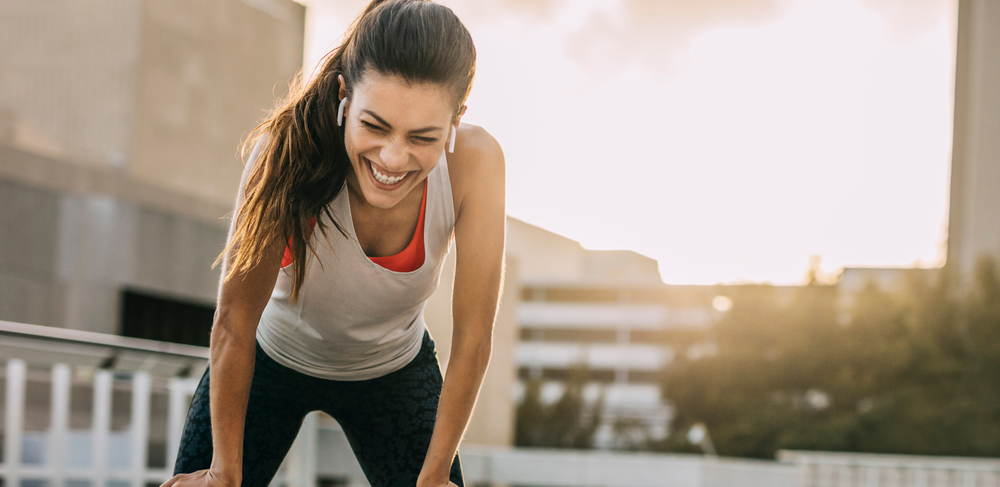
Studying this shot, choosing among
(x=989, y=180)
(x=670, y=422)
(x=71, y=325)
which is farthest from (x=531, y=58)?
(x=989, y=180)

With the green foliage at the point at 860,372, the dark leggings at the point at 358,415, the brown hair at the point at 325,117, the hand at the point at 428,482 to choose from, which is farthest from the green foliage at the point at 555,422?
the brown hair at the point at 325,117

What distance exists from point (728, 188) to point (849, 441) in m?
7.04

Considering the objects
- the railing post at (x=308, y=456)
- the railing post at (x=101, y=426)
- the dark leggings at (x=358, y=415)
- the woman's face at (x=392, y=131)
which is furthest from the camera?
the railing post at (x=308, y=456)

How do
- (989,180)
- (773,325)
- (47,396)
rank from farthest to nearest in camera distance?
(989,180) → (773,325) → (47,396)

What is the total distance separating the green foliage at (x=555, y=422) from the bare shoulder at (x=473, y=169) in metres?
29.5

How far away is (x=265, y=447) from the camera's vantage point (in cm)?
162

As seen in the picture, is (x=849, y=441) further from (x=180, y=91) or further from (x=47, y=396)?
(x=47, y=396)

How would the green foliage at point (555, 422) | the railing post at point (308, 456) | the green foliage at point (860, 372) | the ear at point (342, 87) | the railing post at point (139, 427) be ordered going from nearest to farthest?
the ear at point (342, 87) → the railing post at point (139, 427) → the railing post at point (308, 456) → the green foliage at point (860, 372) → the green foliage at point (555, 422)

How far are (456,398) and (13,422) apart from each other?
2.08m

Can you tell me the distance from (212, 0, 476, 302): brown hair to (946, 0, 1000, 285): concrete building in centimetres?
2757

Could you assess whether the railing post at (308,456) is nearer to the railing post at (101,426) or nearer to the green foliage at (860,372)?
the railing post at (101,426)

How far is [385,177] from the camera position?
1.30 meters

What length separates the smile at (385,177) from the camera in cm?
129

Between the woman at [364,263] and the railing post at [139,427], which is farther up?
the woman at [364,263]
